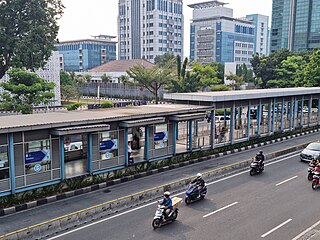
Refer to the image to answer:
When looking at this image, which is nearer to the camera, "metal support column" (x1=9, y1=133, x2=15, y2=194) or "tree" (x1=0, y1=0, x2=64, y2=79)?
"metal support column" (x1=9, y1=133, x2=15, y2=194)

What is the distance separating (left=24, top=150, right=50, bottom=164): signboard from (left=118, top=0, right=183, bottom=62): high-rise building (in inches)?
4073

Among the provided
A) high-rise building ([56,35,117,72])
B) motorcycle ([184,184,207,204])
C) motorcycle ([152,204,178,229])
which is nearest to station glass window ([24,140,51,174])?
motorcycle ([152,204,178,229])

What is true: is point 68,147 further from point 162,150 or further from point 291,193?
point 291,193

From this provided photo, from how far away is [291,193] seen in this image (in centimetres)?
1423

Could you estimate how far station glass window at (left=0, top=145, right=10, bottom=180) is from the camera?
12.6 metres

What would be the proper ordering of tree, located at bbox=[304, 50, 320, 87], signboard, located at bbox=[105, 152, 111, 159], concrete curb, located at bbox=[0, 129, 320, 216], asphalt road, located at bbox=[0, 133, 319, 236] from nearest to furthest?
asphalt road, located at bbox=[0, 133, 319, 236], concrete curb, located at bbox=[0, 129, 320, 216], signboard, located at bbox=[105, 152, 111, 159], tree, located at bbox=[304, 50, 320, 87]

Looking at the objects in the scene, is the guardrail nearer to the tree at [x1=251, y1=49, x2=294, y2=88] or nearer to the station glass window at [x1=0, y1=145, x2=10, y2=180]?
the station glass window at [x1=0, y1=145, x2=10, y2=180]

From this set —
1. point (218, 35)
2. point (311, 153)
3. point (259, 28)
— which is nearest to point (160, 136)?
point (311, 153)

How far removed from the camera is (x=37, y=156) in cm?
1355

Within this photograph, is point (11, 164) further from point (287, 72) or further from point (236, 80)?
point (236, 80)

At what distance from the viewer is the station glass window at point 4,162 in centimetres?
1257

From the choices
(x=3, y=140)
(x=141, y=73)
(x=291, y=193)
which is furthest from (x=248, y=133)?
(x=141, y=73)

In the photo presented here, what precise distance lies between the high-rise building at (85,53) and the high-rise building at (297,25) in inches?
2328

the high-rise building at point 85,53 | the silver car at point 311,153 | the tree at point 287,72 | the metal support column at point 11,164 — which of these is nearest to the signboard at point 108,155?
the metal support column at point 11,164
